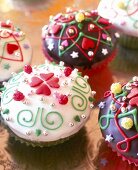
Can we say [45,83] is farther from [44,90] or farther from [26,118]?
[26,118]

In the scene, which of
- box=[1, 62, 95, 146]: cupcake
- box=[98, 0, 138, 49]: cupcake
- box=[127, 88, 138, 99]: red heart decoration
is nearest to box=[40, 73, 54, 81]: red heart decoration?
box=[1, 62, 95, 146]: cupcake

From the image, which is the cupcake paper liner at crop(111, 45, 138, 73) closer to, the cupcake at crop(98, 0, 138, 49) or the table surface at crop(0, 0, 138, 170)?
the cupcake at crop(98, 0, 138, 49)

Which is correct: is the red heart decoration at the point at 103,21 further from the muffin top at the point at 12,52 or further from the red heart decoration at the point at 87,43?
the muffin top at the point at 12,52

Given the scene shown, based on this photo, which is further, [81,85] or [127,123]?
[81,85]

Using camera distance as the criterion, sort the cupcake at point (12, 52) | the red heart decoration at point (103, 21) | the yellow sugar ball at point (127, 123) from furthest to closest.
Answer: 1. the red heart decoration at point (103, 21)
2. the cupcake at point (12, 52)
3. the yellow sugar ball at point (127, 123)

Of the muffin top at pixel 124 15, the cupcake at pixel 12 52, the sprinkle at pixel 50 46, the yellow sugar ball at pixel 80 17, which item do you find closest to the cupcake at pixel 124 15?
the muffin top at pixel 124 15

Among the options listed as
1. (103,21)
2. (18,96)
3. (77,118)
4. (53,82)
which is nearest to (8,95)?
(18,96)

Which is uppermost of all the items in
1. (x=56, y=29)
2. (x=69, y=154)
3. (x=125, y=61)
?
(x=56, y=29)
